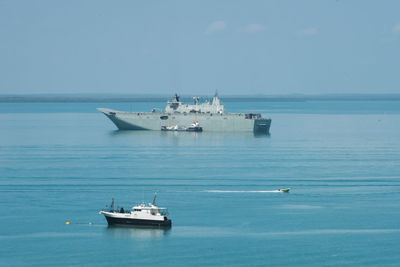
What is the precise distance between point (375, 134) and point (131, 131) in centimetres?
3488

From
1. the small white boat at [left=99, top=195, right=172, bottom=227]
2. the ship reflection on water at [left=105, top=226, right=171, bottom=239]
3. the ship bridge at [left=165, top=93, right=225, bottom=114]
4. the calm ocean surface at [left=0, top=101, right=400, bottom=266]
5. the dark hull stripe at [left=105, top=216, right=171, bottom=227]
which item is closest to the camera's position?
the calm ocean surface at [left=0, top=101, right=400, bottom=266]

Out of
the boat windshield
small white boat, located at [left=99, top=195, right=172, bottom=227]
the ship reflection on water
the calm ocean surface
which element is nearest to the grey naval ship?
the calm ocean surface

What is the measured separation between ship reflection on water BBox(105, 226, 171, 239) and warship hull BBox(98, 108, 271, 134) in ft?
222

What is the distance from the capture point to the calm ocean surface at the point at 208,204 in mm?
38531

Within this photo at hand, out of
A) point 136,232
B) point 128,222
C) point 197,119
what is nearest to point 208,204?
point 128,222

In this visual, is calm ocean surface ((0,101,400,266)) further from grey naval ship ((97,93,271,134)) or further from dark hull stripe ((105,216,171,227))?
grey naval ship ((97,93,271,134))

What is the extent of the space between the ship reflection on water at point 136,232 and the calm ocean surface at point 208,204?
0.06 meters

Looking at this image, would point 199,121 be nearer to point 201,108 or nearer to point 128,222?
point 201,108

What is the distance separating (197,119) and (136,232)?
234 ft

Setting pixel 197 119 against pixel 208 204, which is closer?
pixel 208 204

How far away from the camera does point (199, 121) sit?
374ft

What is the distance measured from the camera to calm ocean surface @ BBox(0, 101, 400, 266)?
38531mm

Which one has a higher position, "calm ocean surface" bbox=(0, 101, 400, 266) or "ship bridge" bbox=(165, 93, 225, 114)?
"ship bridge" bbox=(165, 93, 225, 114)

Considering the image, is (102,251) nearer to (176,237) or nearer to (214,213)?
(176,237)
